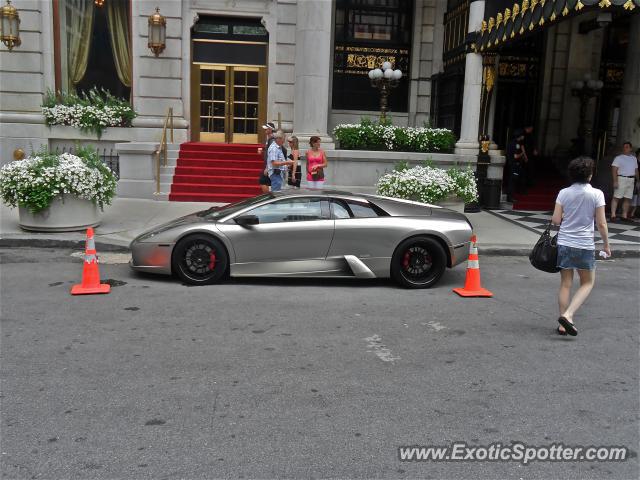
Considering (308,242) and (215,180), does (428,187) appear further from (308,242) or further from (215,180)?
(215,180)

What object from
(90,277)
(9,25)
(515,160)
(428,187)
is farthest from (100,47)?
(90,277)

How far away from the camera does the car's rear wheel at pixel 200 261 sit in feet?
24.4

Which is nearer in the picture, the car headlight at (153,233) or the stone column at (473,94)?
the car headlight at (153,233)

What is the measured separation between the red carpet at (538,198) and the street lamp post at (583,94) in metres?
2.70

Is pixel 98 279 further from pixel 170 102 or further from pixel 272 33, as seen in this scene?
pixel 272 33

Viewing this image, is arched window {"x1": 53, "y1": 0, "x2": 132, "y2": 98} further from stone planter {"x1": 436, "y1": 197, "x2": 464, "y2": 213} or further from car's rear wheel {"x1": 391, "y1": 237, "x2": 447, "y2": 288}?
car's rear wheel {"x1": 391, "y1": 237, "x2": 447, "y2": 288}

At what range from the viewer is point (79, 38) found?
59.5 ft

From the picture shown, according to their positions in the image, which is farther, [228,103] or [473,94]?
[228,103]

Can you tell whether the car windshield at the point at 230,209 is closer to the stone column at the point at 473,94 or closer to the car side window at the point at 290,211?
the car side window at the point at 290,211

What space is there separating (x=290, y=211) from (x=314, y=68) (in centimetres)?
887

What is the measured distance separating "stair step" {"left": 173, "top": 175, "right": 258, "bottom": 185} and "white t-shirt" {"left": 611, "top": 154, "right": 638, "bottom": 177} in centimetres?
847

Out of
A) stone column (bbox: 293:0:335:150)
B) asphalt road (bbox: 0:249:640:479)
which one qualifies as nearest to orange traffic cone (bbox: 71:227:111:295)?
asphalt road (bbox: 0:249:640:479)

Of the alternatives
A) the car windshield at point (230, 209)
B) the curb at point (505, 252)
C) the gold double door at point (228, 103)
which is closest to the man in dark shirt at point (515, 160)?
the curb at point (505, 252)

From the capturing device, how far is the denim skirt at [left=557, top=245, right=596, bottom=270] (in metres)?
5.74
